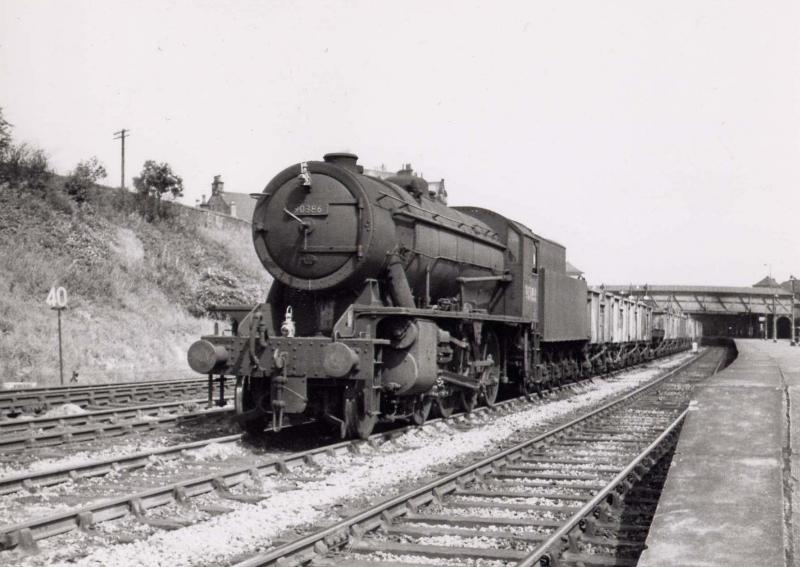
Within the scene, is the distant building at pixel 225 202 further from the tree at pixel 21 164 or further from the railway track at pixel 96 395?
the railway track at pixel 96 395

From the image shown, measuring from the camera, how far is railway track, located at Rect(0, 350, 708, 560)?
5.50 meters

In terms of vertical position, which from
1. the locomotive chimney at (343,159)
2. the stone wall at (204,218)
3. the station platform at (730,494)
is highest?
the stone wall at (204,218)

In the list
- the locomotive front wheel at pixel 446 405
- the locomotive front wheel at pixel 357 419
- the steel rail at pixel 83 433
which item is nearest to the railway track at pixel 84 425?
the steel rail at pixel 83 433

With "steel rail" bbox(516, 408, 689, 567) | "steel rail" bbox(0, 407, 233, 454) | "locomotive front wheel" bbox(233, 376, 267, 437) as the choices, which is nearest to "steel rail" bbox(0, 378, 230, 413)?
"steel rail" bbox(0, 407, 233, 454)

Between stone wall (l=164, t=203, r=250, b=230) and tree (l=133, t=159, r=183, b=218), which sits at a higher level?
tree (l=133, t=159, r=183, b=218)

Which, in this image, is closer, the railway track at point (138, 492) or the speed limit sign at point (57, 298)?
the railway track at point (138, 492)

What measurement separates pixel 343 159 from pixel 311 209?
0.80 metres

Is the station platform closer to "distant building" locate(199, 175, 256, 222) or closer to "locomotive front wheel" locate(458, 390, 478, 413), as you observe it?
"locomotive front wheel" locate(458, 390, 478, 413)

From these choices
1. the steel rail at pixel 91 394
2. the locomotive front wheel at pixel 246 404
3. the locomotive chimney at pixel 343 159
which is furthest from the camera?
the steel rail at pixel 91 394

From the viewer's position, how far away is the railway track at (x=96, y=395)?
12.9 m

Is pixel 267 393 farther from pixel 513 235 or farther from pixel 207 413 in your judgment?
pixel 513 235

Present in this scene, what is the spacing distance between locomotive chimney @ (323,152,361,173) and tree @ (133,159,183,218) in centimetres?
2365

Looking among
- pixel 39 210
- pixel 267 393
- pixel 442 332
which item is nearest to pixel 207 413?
pixel 267 393

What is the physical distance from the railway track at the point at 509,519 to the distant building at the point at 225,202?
54.2 metres
